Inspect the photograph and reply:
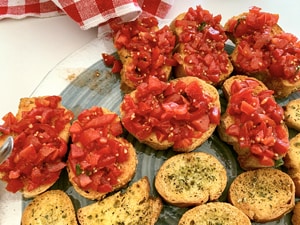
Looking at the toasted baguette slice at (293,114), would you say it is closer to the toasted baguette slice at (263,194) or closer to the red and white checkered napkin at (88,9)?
the toasted baguette slice at (263,194)

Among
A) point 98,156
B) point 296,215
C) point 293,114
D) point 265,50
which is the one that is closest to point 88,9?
point 98,156

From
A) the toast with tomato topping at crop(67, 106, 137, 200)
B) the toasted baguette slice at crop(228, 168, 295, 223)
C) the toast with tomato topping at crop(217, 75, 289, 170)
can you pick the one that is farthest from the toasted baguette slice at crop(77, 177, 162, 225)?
the toast with tomato topping at crop(217, 75, 289, 170)

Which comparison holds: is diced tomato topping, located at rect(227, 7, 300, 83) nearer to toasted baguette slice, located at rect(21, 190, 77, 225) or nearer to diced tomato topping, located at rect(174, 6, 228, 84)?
diced tomato topping, located at rect(174, 6, 228, 84)

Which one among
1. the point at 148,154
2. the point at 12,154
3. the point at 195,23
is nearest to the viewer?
the point at 12,154

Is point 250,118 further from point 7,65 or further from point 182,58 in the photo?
point 7,65

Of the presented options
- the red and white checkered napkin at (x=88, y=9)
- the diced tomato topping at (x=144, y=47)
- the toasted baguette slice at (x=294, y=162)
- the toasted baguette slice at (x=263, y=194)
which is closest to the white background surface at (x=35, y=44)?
the red and white checkered napkin at (x=88, y=9)

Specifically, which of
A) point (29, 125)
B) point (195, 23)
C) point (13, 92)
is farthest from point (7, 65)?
point (195, 23)
